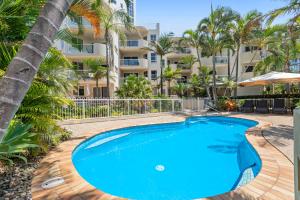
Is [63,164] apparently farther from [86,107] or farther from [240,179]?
[86,107]

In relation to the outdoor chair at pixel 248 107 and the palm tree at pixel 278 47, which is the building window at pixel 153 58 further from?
the outdoor chair at pixel 248 107

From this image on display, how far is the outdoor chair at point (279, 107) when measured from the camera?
49.7 feet

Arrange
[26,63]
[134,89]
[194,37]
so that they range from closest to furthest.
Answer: [26,63], [134,89], [194,37]

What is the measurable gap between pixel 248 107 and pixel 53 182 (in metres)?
16.7

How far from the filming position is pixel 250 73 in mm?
29281

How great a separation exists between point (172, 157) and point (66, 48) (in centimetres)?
1859

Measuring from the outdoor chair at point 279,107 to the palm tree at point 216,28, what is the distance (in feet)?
17.2

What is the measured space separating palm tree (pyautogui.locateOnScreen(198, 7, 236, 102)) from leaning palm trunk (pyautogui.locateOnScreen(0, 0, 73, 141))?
19.4m

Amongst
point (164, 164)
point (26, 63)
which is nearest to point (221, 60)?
point (164, 164)

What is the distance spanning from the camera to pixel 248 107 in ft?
57.8

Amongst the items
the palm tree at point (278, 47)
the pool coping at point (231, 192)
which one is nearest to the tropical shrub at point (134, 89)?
the pool coping at point (231, 192)

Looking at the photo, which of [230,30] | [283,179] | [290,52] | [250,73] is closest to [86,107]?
[283,179]

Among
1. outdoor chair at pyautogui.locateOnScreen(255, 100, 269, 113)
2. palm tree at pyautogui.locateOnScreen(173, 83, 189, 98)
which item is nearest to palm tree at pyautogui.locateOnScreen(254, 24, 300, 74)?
outdoor chair at pyautogui.locateOnScreen(255, 100, 269, 113)

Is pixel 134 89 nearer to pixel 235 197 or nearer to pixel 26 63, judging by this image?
pixel 235 197
